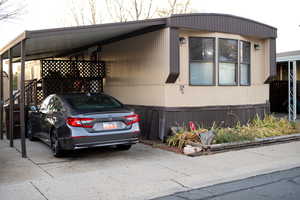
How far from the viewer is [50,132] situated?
8117 millimetres

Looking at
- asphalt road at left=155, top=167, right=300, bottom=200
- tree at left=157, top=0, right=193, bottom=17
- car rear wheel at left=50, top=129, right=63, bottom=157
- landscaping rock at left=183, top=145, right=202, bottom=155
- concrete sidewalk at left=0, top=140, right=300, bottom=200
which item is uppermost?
tree at left=157, top=0, right=193, bottom=17

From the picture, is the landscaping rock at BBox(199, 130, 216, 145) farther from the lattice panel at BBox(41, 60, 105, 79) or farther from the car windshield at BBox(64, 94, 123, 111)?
the lattice panel at BBox(41, 60, 105, 79)

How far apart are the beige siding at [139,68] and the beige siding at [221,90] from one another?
517mm

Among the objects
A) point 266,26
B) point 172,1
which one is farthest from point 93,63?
point 172,1

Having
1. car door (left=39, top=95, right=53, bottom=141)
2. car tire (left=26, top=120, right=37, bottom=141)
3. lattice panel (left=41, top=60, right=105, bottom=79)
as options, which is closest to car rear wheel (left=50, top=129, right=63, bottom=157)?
car door (left=39, top=95, right=53, bottom=141)

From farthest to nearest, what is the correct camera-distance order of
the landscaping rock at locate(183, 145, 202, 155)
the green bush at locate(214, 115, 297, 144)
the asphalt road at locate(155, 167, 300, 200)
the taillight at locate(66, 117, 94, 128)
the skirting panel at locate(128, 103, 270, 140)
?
the skirting panel at locate(128, 103, 270, 140) → the green bush at locate(214, 115, 297, 144) → the landscaping rock at locate(183, 145, 202, 155) → the taillight at locate(66, 117, 94, 128) → the asphalt road at locate(155, 167, 300, 200)

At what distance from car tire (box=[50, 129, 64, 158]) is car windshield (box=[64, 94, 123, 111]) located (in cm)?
82

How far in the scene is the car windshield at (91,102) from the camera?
7.59m

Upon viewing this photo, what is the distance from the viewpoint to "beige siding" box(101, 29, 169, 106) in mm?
9469

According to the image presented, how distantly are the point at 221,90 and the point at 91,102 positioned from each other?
4.19 metres

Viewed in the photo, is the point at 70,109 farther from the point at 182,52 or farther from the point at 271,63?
the point at 271,63

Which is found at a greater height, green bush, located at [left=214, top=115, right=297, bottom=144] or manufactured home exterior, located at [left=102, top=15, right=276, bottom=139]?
manufactured home exterior, located at [left=102, top=15, right=276, bottom=139]

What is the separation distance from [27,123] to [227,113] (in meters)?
6.25

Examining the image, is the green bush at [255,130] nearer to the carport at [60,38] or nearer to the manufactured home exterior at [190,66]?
the manufactured home exterior at [190,66]
